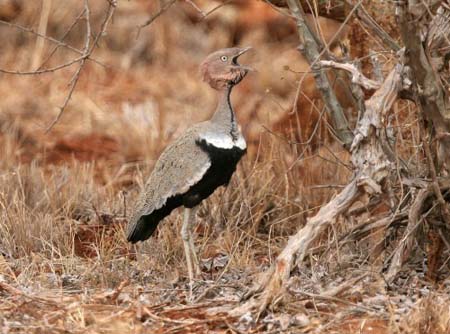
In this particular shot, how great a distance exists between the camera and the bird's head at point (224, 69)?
6.50m

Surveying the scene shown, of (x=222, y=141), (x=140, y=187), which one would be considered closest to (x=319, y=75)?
(x=222, y=141)

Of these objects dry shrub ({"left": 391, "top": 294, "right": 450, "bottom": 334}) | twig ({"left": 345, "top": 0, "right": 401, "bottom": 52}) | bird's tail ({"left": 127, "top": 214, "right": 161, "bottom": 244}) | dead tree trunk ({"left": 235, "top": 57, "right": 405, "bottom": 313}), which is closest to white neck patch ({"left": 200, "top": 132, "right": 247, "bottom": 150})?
bird's tail ({"left": 127, "top": 214, "right": 161, "bottom": 244})

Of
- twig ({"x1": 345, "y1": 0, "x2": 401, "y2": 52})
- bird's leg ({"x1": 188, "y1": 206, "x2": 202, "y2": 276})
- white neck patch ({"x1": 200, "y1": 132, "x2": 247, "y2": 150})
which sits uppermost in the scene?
twig ({"x1": 345, "y1": 0, "x2": 401, "y2": 52})

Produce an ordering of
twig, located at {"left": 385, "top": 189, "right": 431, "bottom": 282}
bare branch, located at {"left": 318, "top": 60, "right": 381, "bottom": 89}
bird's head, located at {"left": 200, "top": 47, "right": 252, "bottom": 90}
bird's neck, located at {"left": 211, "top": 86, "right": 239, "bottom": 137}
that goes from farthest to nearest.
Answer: bird's head, located at {"left": 200, "top": 47, "right": 252, "bottom": 90}, bird's neck, located at {"left": 211, "top": 86, "right": 239, "bottom": 137}, twig, located at {"left": 385, "top": 189, "right": 431, "bottom": 282}, bare branch, located at {"left": 318, "top": 60, "right": 381, "bottom": 89}

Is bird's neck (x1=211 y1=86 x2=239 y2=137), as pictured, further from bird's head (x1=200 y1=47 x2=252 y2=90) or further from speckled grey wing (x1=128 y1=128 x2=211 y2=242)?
speckled grey wing (x1=128 y1=128 x2=211 y2=242)

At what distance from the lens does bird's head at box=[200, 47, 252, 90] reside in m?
6.50

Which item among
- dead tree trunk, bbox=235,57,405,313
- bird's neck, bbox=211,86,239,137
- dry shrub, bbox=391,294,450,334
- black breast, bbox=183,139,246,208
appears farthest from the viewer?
bird's neck, bbox=211,86,239,137

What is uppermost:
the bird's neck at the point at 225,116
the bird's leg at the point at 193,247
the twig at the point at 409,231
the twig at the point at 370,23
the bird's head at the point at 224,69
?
the twig at the point at 370,23

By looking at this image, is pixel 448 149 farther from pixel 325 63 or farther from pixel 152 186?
pixel 152 186

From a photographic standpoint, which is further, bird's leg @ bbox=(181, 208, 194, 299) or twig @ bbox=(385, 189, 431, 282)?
bird's leg @ bbox=(181, 208, 194, 299)

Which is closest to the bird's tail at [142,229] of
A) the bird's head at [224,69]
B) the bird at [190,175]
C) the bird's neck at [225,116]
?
the bird at [190,175]

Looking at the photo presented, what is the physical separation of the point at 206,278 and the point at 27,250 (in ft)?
3.54

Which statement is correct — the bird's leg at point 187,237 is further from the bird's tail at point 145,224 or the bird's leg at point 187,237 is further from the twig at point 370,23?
the twig at point 370,23

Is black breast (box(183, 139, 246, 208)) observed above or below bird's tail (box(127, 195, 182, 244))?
above
